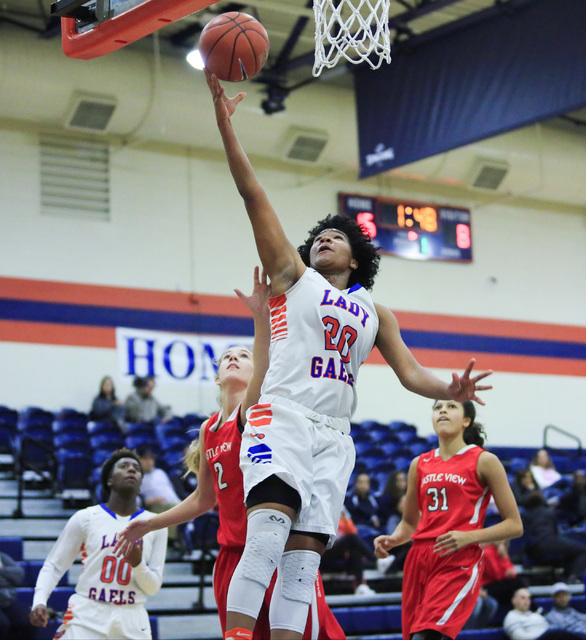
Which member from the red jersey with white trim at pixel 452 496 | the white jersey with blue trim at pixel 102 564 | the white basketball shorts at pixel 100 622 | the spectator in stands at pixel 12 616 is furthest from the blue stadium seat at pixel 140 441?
the red jersey with white trim at pixel 452 496

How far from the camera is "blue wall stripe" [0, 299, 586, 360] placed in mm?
14352

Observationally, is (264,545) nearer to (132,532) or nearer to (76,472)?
(132,532)

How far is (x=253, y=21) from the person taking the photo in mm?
4336

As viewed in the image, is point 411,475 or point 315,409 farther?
point 411,475

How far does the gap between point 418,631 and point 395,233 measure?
1213 cm

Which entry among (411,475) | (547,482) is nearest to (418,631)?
(411,475)

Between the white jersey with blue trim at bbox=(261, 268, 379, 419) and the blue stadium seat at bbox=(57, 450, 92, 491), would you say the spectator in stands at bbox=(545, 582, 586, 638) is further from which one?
the white jersey with blue trim at bbox=(261, 268, 379, 419)

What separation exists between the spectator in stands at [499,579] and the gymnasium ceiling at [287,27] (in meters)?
6.36

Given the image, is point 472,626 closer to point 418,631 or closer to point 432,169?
point 418,631

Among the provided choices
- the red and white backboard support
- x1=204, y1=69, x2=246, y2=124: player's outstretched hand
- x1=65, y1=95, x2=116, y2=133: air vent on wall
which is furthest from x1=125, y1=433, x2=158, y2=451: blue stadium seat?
x1=204, y1=69, x2=246, y2=124: player's outstretched hand

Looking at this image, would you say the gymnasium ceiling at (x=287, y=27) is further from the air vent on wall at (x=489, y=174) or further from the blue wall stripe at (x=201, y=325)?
the blue wall stripe at (x=201, y=325)

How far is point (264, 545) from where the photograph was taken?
11.5ft

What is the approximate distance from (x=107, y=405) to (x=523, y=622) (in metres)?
6.29

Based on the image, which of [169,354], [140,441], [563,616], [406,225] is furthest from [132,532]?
[406,225]
